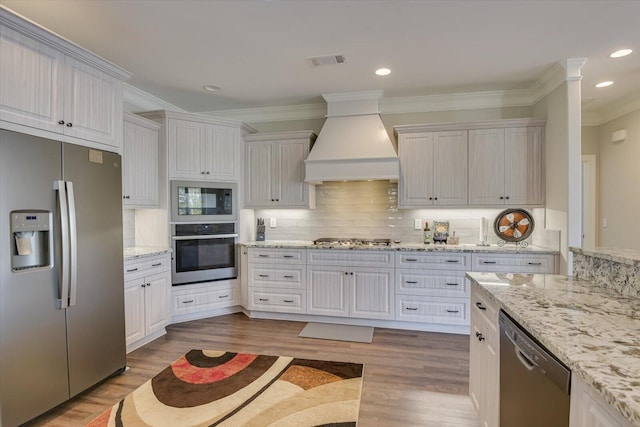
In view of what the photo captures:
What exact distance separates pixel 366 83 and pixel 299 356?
2898mm

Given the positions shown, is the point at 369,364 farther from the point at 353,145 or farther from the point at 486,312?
the point at 353,145

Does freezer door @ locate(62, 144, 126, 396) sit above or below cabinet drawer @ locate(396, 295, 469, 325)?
above

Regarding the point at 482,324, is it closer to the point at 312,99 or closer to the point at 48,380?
the point at 48,380

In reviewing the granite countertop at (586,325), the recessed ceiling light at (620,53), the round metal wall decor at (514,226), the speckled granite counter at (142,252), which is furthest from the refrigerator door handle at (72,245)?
the recessed ceiling light at (620,53)

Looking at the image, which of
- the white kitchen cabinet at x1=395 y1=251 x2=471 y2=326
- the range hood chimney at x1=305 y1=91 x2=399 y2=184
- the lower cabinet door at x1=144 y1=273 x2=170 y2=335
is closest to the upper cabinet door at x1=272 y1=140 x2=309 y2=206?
the range hood chimney at x1=305 y1=91 x2=399 y2=184

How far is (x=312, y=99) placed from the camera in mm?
4207

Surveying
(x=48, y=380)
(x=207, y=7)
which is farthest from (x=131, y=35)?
(x=48, y=380)

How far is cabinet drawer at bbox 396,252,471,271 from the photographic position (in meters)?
3.52

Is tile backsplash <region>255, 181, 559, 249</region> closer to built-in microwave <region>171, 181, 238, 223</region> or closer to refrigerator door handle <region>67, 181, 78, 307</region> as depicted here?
built-in microwave <region>171, 181, 238, 223</region>

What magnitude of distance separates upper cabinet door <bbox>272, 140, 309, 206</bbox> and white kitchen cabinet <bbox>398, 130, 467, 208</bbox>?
3.93ft

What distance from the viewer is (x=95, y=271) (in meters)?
2.44

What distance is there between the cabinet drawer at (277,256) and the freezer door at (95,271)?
62.5 inches

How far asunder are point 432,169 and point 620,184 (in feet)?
8.64

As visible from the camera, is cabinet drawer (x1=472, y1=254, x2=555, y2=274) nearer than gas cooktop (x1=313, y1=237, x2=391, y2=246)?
Yes
